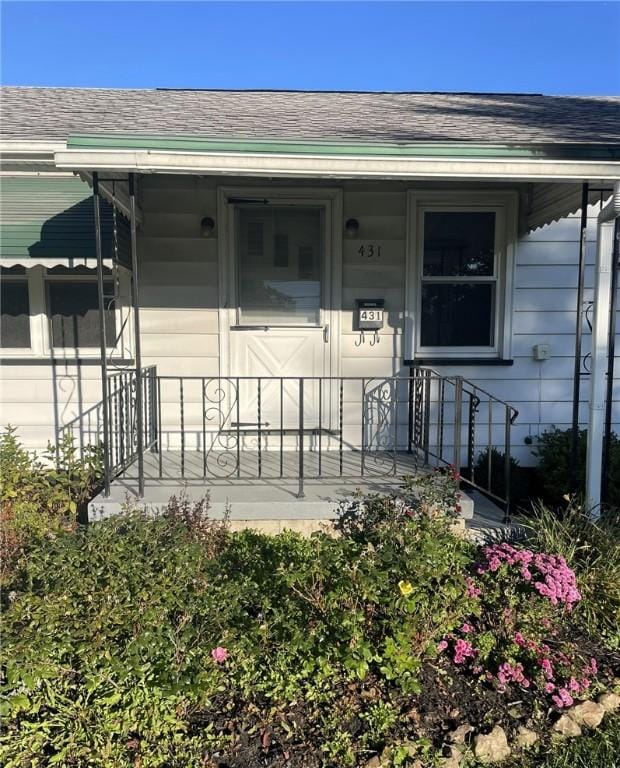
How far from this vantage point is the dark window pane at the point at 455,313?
5.24m

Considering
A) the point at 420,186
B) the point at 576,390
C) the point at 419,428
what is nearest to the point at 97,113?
the point at 420,186

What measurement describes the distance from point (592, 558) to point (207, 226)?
405 centimetres

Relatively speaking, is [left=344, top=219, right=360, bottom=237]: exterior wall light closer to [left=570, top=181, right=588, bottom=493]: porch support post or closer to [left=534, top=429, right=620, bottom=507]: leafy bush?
[left=570, top=181, right=588, bottom=493]: porch support post

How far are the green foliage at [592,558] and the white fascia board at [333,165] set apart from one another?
88.0 inches

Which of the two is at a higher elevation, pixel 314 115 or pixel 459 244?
pixel 314 115

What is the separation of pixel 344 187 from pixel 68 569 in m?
3.93

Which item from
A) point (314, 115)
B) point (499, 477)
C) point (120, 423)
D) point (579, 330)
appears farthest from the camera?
point (499, 477)

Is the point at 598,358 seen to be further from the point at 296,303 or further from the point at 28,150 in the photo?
the point at 28,150

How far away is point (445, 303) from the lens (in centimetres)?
525

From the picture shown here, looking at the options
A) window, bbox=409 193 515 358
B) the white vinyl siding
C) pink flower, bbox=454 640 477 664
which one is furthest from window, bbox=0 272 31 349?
pink flower, bbox=454 640 477 664

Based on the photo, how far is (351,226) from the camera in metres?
5.03

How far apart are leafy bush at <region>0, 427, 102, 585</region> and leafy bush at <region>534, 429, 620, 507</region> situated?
12.2ft

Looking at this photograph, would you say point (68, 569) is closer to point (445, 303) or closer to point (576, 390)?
point (576, 390)

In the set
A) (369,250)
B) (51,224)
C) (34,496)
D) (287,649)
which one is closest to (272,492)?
(287,649)
